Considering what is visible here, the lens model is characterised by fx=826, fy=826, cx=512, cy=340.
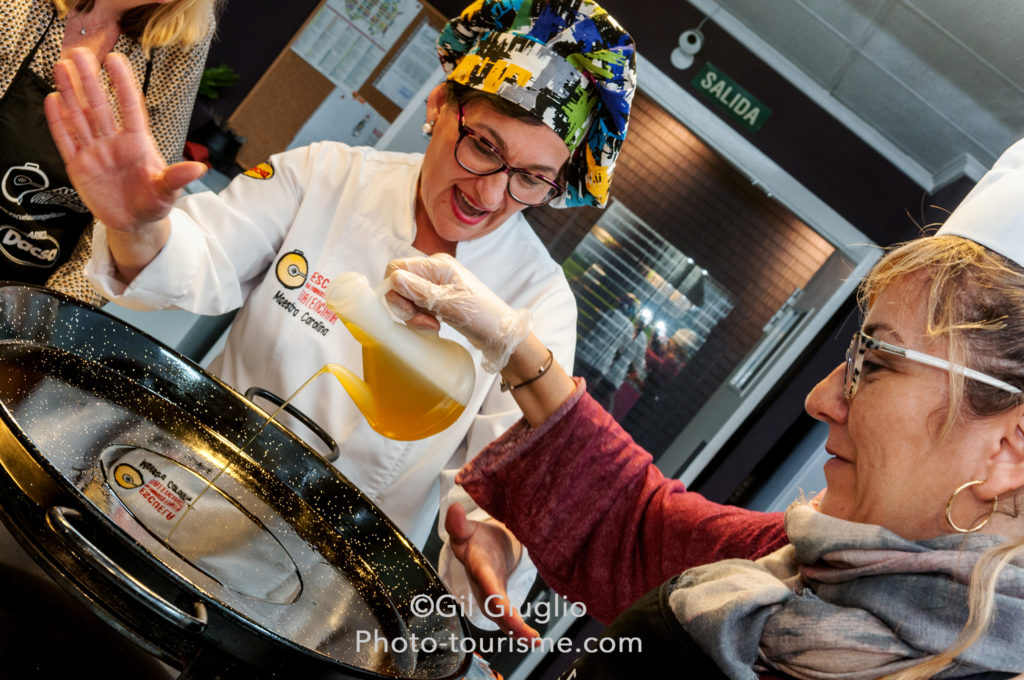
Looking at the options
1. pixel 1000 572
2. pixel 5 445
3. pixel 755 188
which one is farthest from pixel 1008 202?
pixel 755 188

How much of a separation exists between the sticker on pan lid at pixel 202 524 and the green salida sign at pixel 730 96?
2.83 m

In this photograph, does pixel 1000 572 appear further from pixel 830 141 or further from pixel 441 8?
pixel 441 8

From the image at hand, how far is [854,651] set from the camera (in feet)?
3.07

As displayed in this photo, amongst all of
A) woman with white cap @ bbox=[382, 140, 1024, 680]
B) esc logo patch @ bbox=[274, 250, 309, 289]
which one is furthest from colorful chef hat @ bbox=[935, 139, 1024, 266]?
esc logo patch @ bbox=[274, 250, 309, 289]

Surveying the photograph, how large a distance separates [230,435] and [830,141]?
2.96 m

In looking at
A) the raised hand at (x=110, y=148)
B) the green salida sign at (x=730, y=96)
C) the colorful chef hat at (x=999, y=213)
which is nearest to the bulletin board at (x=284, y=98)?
the green salida sign at (x=730, y=96)

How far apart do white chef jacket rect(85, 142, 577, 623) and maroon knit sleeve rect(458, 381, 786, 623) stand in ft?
0.59

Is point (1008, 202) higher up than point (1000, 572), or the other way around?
point (1008, 202)

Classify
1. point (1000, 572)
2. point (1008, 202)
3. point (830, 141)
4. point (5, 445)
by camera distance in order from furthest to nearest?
point (830, 141) → point (1008, 202) → point (1000, 572) → point (5, 445)

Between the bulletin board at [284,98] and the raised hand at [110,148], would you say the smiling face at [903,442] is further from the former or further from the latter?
the bulletin board at [284,98]

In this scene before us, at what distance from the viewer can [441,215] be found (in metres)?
1.82

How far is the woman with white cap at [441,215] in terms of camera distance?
5.63 feet

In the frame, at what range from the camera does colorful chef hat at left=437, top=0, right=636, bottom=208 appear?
1.71 m

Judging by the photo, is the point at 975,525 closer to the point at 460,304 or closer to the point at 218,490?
the point at 460,304
